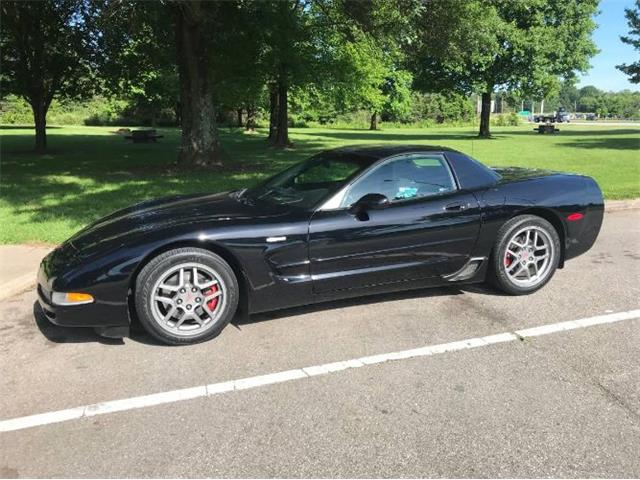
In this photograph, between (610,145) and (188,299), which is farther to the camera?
(610,145)

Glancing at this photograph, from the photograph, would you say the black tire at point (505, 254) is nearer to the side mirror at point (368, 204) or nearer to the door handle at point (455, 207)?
the door handle at point (455, 207)

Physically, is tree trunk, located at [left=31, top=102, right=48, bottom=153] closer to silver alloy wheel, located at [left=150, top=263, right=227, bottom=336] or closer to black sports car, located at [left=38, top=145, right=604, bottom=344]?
black sports car, located at [left=38, top=145, right=604, bottom=344]

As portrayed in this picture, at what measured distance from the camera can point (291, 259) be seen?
430cm

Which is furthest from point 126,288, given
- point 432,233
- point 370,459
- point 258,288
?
point 432,233

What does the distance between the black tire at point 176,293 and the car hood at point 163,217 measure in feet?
0.84

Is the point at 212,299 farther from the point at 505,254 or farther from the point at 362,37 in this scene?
the point at 362,37

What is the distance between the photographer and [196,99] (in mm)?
14625

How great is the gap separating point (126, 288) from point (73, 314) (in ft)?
1.25

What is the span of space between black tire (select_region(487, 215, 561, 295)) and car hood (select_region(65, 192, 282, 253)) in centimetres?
193

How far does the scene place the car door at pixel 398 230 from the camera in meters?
4.42

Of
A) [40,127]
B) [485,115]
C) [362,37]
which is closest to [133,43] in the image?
[40,127]

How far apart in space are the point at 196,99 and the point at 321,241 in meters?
11.2

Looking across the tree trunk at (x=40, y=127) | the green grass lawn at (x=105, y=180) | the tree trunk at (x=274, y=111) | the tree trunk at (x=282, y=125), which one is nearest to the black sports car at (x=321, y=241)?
the green grass lawn at (x=105, y=180)

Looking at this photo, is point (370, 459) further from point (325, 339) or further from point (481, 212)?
point (481, 212)
